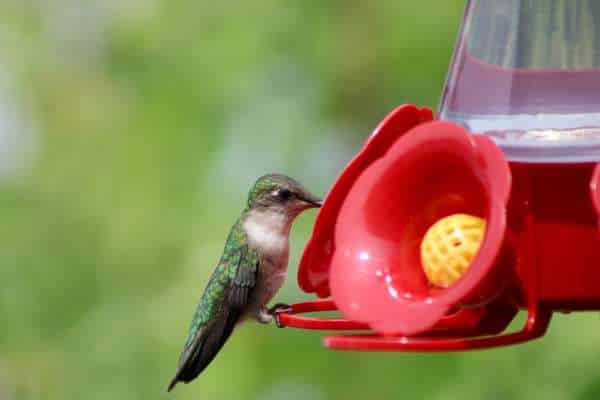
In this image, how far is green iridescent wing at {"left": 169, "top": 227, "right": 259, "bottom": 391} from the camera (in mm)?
5152

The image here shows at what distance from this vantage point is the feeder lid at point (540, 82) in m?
3.10

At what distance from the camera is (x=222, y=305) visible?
5.25m

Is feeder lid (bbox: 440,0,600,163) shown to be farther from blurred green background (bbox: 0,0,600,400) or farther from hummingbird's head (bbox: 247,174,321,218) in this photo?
blurred green background (bbox: 0,0,600,400)

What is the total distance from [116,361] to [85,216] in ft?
2.99

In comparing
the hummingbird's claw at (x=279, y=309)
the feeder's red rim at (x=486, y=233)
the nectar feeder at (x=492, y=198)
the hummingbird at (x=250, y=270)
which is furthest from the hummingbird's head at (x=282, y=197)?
the feeder's red rim at (x=486, y=233)

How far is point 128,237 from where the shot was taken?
6.81 meters

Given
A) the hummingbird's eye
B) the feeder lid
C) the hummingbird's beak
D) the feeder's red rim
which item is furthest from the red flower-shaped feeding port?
the hummingbird's eye

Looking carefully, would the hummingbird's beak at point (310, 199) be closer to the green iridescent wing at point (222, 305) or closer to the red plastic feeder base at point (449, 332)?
the green iridescent wing at point (222, 305)

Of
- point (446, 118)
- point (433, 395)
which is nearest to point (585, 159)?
point (446, 118)

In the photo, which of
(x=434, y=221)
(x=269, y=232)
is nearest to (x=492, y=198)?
(x=434, y=221)

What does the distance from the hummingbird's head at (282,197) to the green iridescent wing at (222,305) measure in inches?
9.3

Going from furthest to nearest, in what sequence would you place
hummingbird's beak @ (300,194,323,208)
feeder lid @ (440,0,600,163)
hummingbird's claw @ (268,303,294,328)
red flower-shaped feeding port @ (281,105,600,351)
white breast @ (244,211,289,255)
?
white breast @ (244,211,289,255) → hummingbird's beak @ (300,194,323,208) → hummingbird's claw @ (268,303,294,328) → feeder lid @ (440,0,600,163) → red flower-shaped feeding port @ (281,105,600,351)

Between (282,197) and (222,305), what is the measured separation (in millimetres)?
640

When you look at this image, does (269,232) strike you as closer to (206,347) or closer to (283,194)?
(283,194)
